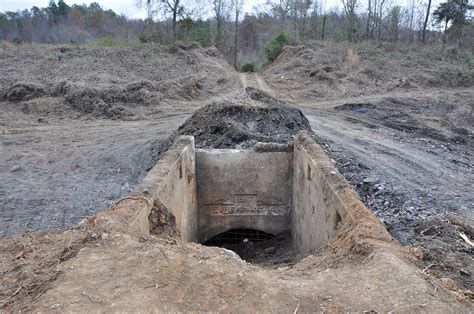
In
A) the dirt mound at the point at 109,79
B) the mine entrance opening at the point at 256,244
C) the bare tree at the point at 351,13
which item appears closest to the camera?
the mine entrance opening at the point at 256,244

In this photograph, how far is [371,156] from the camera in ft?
41.7

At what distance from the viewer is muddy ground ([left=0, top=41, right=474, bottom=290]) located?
29.6ft

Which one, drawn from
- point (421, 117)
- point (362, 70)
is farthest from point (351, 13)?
point (421, 117)

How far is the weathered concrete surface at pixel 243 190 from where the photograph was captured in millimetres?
9938

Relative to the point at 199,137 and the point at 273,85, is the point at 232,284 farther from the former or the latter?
the point at 273,85

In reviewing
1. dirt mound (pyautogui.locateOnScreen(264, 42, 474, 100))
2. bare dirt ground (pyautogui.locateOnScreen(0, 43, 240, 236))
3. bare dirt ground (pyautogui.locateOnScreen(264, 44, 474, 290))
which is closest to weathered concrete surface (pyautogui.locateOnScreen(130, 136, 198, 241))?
bare dirt ground (pyautogui.locateOnScreen(0, 43, 240, 236))

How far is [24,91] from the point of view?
18156 mm

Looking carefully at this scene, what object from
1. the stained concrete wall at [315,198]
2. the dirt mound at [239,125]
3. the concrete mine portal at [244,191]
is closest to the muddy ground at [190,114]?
the dirt mound at [239,125]

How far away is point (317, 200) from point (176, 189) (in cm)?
242

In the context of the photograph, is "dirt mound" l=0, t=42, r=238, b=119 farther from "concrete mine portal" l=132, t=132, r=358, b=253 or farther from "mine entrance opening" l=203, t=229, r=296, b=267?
"mine entrance opening" l=203, t=229, r=296, b=267

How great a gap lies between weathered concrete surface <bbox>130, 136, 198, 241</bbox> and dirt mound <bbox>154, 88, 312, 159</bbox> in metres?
2.32

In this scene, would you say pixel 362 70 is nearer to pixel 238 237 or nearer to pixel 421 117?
pixel 421 117

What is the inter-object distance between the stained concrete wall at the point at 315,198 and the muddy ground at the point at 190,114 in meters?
1.34

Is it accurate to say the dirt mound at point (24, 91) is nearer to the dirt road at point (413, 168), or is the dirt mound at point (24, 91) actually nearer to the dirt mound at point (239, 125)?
the dirt mound at point (239, 125)
